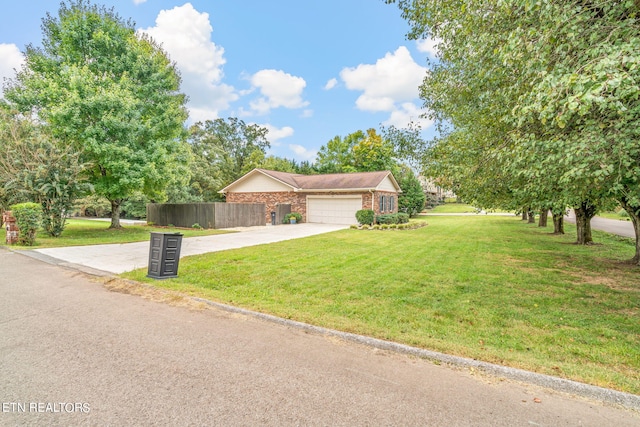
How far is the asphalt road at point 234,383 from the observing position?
227 centimetres

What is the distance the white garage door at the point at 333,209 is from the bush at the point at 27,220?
51.1 ft

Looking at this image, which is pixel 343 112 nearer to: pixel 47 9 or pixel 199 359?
pixel 47 9

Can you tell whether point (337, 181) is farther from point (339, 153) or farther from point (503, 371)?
point (503, 371)

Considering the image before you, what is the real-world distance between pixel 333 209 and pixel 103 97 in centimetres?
1463

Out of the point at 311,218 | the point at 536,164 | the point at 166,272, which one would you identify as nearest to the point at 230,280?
the point at 166,272

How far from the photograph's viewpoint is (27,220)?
10375 mm

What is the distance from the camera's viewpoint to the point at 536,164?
13.4ft

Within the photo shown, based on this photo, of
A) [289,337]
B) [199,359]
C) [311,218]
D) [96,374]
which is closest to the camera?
[96,374]

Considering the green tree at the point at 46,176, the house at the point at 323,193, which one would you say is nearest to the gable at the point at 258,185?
the house at the point at 323,193

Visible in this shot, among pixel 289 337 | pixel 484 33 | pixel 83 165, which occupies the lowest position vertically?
pixel 289 337

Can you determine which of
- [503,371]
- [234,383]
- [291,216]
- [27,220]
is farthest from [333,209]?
[234,383]

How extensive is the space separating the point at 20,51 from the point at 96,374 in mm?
20919

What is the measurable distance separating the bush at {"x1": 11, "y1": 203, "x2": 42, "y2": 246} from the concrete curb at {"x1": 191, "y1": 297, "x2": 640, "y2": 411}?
11.4 metres

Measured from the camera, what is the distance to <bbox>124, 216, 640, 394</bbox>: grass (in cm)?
336
